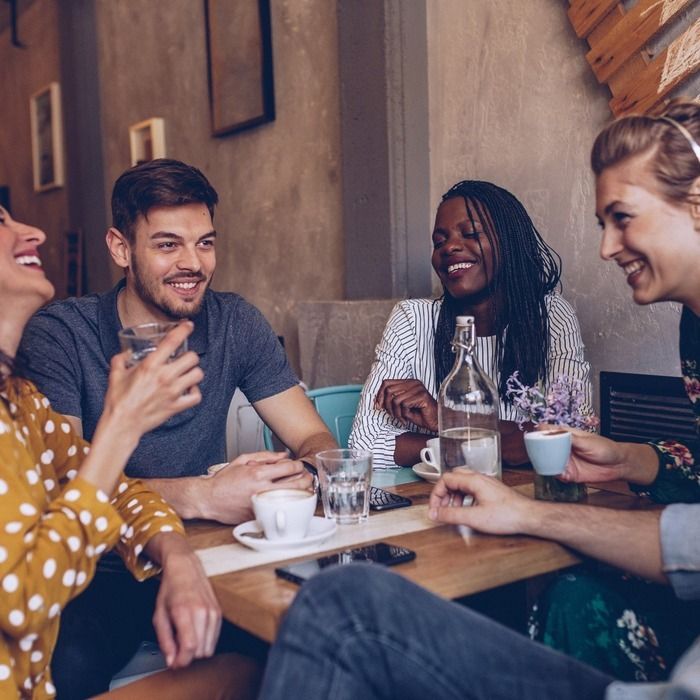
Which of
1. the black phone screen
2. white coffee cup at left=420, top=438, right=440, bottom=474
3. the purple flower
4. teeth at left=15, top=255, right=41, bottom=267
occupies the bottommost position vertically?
the black phone screen

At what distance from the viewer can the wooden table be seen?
1.11 metres

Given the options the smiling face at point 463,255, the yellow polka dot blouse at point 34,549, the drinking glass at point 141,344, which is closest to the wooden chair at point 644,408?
the smiling face at point 463,255

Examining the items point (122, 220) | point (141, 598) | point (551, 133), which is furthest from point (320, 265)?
point (141, 598)

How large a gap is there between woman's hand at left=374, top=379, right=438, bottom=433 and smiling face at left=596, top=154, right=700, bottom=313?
27.3 inches

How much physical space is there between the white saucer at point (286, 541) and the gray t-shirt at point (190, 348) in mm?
595

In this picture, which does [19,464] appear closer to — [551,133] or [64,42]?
[551,133]

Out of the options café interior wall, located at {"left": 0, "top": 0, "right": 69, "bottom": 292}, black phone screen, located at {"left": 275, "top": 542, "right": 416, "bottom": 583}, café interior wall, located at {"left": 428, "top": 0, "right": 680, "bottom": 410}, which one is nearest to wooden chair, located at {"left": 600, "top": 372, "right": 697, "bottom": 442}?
café interior wall, located at {"left": 428, "top": 0, "right": 680, "bottom": 410}

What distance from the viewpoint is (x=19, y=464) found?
1.15m

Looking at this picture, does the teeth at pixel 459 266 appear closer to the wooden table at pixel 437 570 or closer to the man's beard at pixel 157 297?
the man's beard at pixel 157 297

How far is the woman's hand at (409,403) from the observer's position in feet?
6.86

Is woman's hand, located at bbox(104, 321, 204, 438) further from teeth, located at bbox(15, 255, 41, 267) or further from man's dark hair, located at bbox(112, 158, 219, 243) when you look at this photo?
man's dark hair, located at bbox(112, 158, 219, 243)

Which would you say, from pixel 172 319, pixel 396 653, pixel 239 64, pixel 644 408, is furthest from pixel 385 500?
pixel 239 64

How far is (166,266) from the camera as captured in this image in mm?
2055

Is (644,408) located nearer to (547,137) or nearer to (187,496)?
(547,137)
